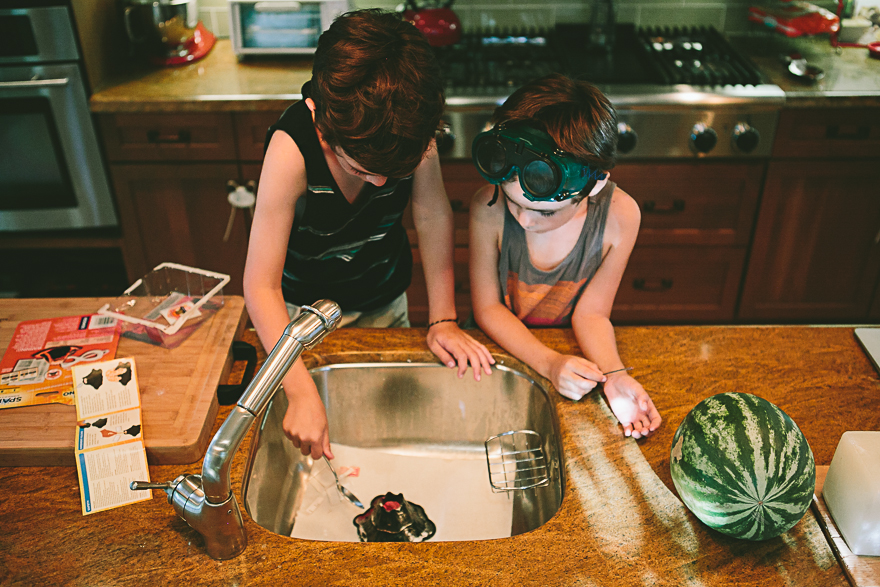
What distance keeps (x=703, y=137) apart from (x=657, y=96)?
0.20 m

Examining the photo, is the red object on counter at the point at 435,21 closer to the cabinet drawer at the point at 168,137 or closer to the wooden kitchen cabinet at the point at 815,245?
the cabinet drawer at the point at 168,137

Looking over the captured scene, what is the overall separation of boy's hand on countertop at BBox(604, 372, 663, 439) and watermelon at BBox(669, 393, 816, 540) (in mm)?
167

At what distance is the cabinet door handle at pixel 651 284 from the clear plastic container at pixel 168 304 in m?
1.71

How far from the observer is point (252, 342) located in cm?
123

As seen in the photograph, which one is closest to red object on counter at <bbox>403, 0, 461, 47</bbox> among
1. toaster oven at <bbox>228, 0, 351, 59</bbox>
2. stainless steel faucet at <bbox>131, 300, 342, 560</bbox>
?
toaster oven at <bbox>228, 0, 351, 59</bbox>

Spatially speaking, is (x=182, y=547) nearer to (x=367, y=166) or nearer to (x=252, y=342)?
(x=252, y=342)

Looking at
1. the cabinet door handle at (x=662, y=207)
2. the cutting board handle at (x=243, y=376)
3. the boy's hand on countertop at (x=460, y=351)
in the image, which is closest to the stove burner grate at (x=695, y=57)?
the cabinet door handle at (x=662, y=207)

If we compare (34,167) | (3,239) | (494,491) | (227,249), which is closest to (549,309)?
(494,491)

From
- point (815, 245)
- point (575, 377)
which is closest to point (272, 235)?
point (575, 377)

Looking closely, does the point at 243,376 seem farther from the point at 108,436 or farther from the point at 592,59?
the point at 592,59

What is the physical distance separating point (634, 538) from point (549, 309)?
666 mm

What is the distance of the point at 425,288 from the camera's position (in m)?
2.55

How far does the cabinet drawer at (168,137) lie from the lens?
2.23 m

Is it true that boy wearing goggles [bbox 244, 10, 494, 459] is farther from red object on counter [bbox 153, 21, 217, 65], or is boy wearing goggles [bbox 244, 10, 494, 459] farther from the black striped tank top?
red object on counter [bbox 153, 21, 217, 65]
